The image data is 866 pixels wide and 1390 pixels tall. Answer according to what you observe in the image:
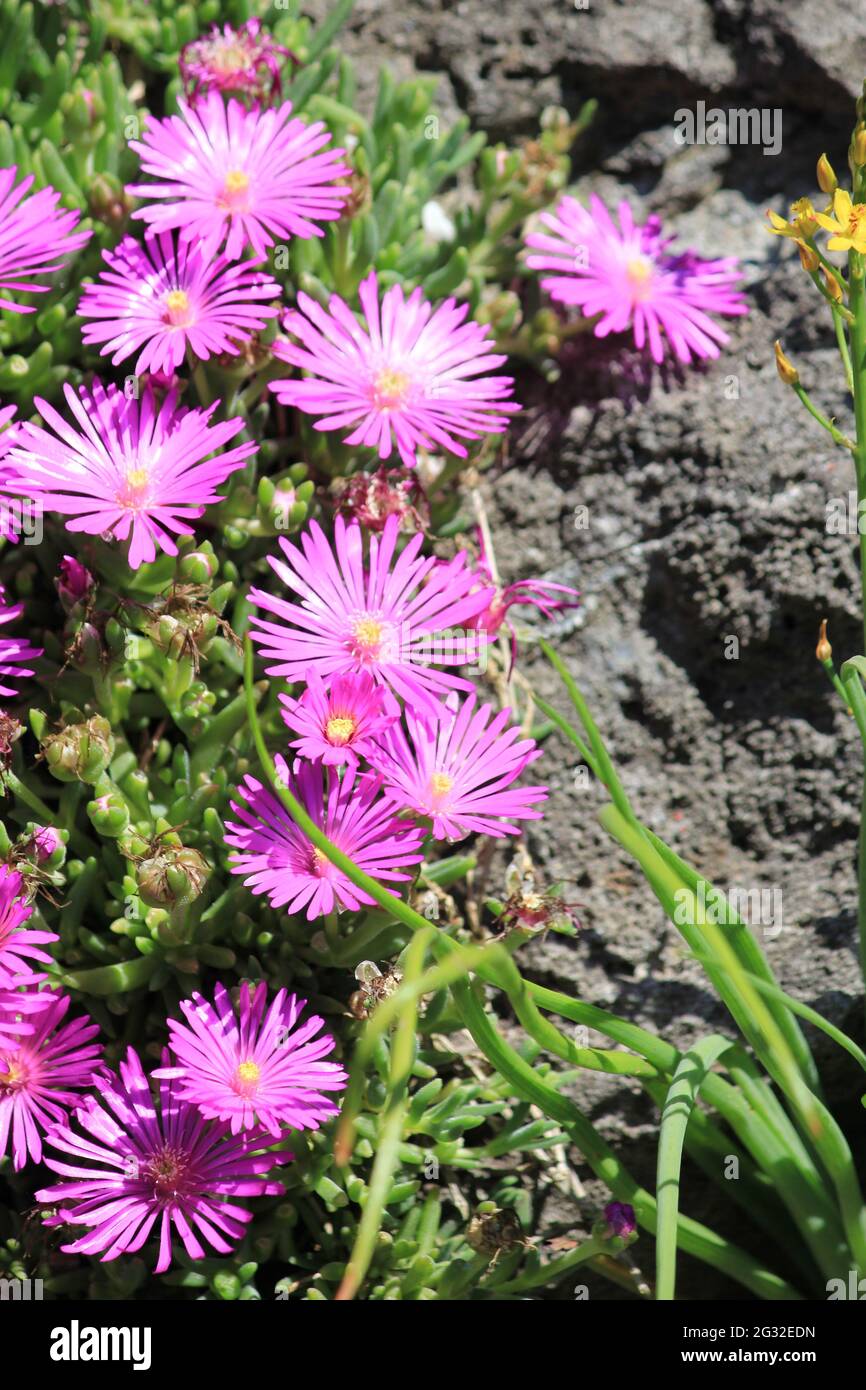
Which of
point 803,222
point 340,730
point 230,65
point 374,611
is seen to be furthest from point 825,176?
point 230,65

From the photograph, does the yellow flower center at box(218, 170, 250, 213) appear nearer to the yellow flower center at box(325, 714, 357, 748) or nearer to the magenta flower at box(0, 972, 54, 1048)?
the yellow flower center at box(325, 714, 357, 748)

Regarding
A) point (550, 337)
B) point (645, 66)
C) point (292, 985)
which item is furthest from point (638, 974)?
point (645, 66)

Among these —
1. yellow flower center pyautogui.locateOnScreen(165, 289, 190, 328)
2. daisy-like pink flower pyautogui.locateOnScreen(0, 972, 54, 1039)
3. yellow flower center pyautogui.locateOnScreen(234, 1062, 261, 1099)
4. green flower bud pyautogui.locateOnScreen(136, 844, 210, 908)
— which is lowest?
yellow flower center pyautogui.locateOnScreen(234, 1062, 261, 1099)

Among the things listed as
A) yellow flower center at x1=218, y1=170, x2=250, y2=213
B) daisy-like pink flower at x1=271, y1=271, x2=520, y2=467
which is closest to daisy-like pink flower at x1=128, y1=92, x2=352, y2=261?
yellow flower center at x1=218, y1=170, x2=250, y2=213

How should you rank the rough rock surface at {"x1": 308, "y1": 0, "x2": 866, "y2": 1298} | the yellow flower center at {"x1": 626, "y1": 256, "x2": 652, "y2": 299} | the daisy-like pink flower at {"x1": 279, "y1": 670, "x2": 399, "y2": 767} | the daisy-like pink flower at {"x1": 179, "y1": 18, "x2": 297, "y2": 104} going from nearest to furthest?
the daisy-like pink flower at {"x1": 279, "y1": 670, "x2": 399, "y2": 767}, the rough rock surface at {"x1": 308, "y1": 0, "x2": 866, "y2": 1298}, the daisy-like pink flower at {"x1": 179, "y1": 18, "x2": 297, "y2": 104}, the yellow flower center at {"x1": 626, "y1": 256, "x2": 652, "y2": 299}

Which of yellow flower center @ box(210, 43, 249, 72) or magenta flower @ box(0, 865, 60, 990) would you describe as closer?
magenta flower @ box(0, 865, 60, 990)

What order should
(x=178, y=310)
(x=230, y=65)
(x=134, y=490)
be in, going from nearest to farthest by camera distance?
(x=134, y=490) → (x=178, y=310) → (x=230, y=65)

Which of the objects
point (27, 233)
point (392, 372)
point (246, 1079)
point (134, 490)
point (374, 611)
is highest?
point (27, 233)

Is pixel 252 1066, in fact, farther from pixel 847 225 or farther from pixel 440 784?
pixel 847 225
